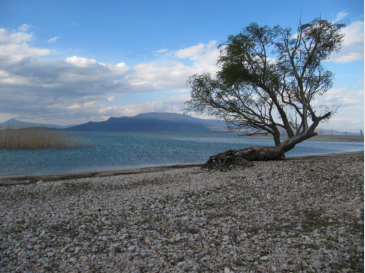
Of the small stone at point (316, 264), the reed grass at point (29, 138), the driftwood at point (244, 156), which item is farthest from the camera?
the reed grass at point (29, 138)

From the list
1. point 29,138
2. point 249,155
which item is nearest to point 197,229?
point 249,155

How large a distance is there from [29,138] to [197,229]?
3851cm

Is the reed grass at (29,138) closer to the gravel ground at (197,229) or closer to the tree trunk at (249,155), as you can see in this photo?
the gravel ground at (197,229)

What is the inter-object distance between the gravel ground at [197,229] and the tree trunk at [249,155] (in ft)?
17.8

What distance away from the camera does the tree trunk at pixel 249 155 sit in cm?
1616

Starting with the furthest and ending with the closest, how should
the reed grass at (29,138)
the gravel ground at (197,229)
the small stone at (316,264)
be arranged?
1. the reed grass at (29,138)
2. the gravel ground at (197,229)
3. the small stone at (316,264)

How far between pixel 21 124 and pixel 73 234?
37.9m

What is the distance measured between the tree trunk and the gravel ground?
17.8 ft

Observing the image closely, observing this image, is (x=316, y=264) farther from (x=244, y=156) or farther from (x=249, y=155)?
(x=249, y=155)

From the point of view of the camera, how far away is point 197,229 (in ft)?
20.3

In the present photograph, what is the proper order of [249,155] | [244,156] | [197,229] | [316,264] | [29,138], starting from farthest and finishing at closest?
[29,138], [249,155], [244,156], [197,229], [316,264]

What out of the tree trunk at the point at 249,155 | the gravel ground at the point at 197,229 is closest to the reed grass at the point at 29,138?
the gravel ground at the point at 197,229

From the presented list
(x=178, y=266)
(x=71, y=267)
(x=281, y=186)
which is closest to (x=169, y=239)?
(x=178, y=266)

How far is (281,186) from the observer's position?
32.1 ft
